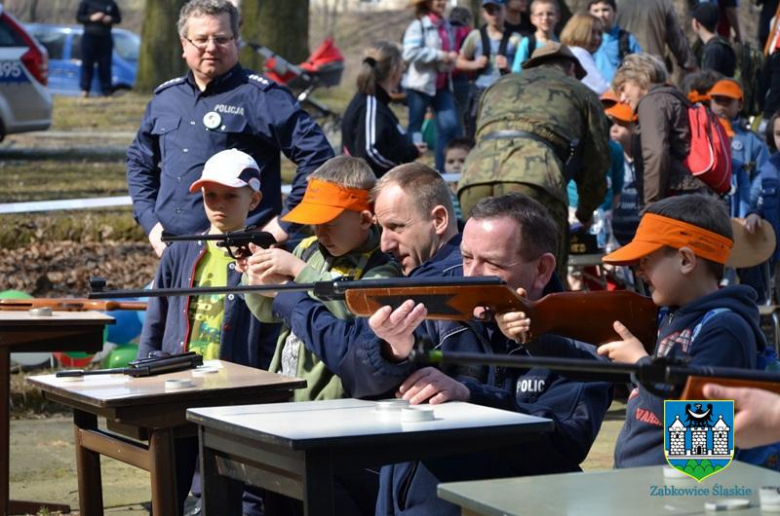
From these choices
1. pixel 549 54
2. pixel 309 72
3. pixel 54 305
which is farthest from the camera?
pixel 309 72

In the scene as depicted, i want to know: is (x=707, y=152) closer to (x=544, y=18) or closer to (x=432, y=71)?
(x=544, y=18)

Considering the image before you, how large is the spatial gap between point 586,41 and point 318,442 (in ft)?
25.4

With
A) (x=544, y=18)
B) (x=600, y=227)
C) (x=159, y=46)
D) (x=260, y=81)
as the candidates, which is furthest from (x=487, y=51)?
(x=159, y=46)

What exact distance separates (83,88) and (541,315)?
17990mm

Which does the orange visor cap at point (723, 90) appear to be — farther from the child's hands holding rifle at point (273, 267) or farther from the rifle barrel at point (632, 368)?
the rifle barrel at point (632, 368)

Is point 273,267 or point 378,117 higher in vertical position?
point 378,117

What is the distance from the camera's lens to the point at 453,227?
5.28 m

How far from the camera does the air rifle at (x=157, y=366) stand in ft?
17.8

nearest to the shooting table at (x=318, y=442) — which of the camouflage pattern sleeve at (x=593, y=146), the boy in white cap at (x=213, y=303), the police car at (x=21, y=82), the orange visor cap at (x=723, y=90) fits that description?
the boy in white cap at (x=213, y=303)

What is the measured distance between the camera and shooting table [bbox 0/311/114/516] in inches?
261

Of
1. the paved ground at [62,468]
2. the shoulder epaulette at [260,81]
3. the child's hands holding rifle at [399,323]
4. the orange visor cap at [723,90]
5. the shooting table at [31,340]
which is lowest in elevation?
the paved ground at [62,468]

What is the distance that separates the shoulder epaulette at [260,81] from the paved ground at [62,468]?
2.20 meters

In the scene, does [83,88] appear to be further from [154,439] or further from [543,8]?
[154,439]

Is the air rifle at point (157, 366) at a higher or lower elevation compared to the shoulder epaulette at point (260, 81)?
lower
